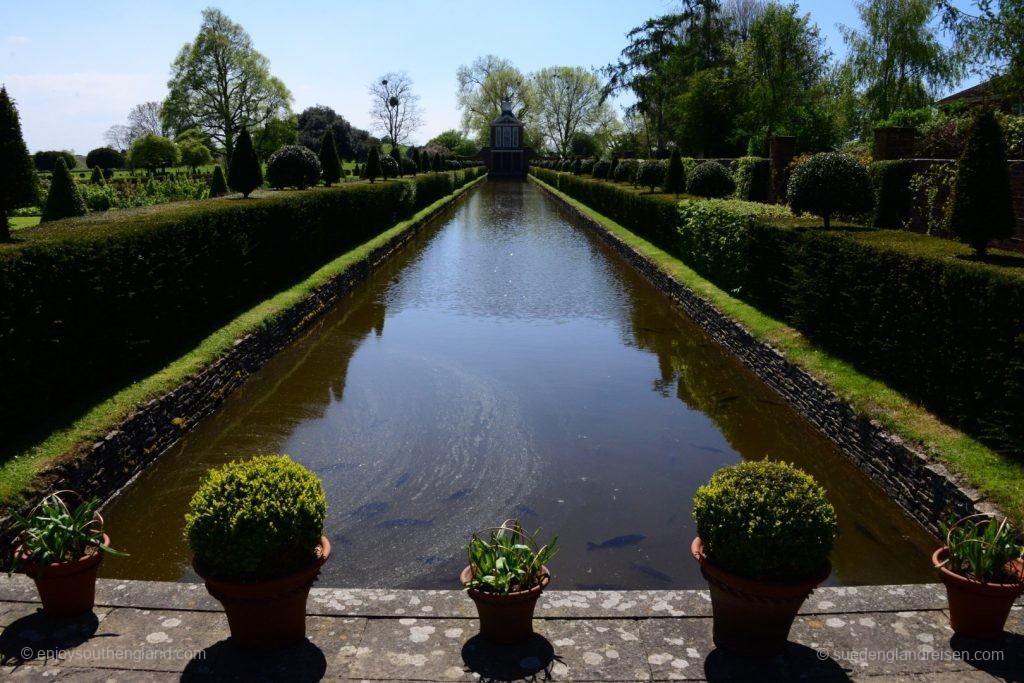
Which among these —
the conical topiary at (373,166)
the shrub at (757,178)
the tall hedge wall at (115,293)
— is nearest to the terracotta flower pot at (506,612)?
the tall hedge wall at (115,293)

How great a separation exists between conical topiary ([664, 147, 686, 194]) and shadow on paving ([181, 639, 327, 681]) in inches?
867

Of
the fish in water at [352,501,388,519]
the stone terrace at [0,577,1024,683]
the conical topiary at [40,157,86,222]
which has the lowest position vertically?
the fish in water at [352,501,388,519]

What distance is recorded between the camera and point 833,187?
11.5 meters

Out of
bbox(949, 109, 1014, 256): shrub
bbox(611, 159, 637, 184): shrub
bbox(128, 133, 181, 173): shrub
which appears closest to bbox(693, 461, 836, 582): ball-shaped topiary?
bbox(949, 109, 1014, 256): shrub

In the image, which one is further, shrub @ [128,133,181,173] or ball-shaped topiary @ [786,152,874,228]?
shrub @ [128,133,181,173]

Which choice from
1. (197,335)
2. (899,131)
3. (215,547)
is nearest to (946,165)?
(899,131)

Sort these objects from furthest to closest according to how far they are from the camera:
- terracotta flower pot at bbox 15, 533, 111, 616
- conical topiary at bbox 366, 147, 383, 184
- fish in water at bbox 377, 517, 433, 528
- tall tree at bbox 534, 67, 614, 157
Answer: tall tree at bbox 534, 67, 614, 157, conical topiary at bbox 366, 147, 383, 184, fish in water at bbox 377, 517, 433, 528, terracotta flower pot at bbox 15, 533, 111, 616

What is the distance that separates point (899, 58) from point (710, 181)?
62.5ft

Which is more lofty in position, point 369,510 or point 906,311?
point 906,311

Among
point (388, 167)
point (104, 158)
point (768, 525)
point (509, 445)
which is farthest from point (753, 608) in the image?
point (104, 158)

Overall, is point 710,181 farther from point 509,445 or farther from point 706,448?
point 509,445

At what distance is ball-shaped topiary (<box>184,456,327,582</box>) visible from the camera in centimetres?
352

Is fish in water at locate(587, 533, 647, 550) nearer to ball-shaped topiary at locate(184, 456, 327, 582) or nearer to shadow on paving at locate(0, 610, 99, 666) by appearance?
ball-shaped topiary at locate(184, 456, 327, 582)

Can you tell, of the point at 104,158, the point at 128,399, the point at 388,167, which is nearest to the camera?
the point at 128,399
